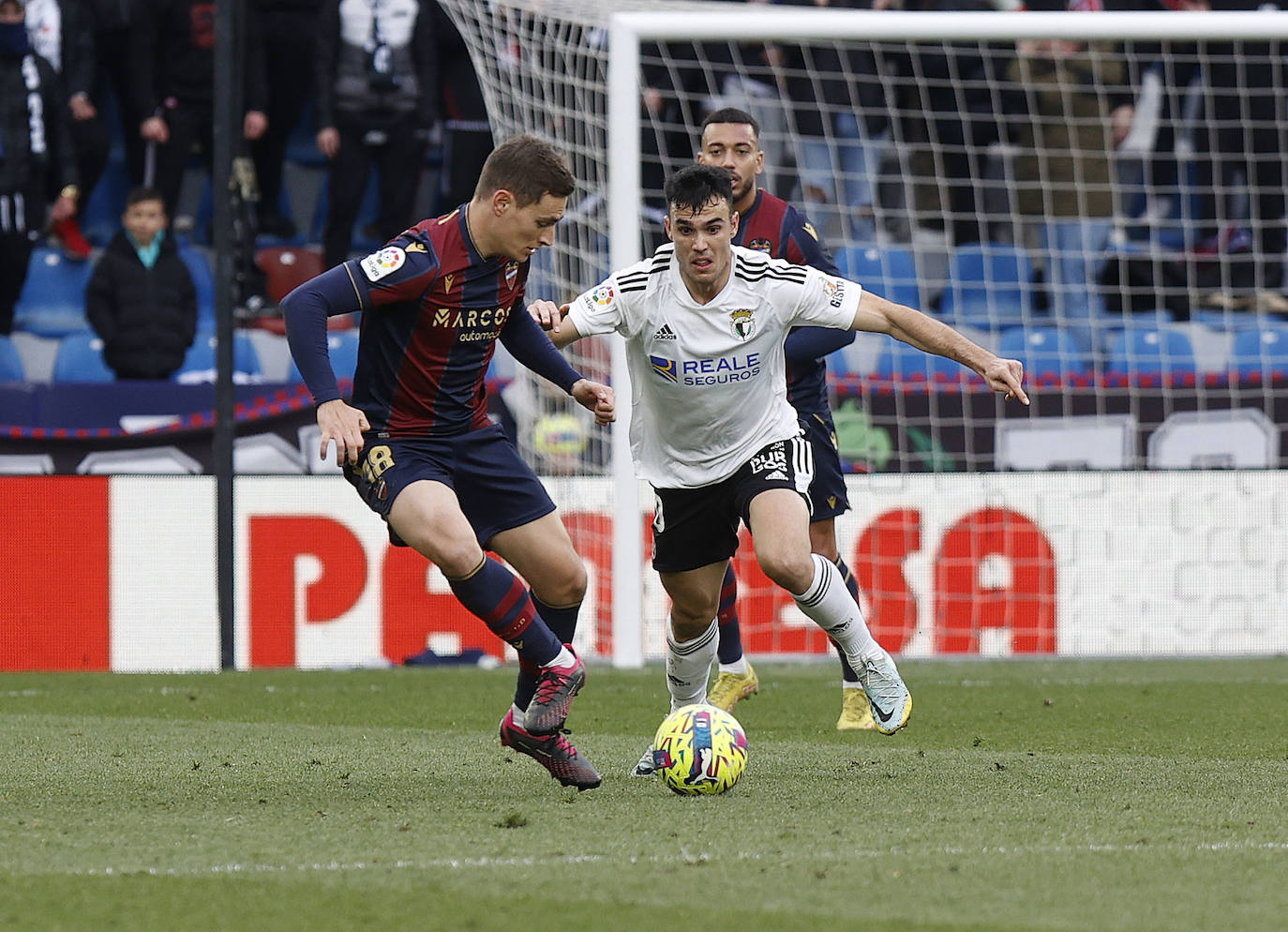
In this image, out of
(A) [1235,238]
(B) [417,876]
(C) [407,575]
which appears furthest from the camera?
(A) [1235,238]

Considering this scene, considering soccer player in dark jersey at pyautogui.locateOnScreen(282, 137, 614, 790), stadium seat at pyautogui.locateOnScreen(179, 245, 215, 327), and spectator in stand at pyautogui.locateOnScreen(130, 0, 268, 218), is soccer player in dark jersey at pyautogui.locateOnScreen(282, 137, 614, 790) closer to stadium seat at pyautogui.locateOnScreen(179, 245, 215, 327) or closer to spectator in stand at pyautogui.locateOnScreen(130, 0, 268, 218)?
stadium seat at pyautogui.locateOnScreen(179, 245, 215, 327)

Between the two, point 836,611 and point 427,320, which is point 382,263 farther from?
point 836,611

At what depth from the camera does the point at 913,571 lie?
36.2ft

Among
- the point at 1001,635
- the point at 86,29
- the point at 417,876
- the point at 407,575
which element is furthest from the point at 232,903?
the point at 86,29

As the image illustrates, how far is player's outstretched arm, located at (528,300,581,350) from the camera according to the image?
6.09 m

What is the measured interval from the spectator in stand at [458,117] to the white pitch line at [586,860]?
10.1m

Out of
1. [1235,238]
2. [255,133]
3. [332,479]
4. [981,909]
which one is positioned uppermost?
[255,133]

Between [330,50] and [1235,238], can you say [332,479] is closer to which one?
[330,50]

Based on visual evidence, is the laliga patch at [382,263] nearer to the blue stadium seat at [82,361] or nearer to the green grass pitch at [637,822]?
the green grass pitch at [637,822]

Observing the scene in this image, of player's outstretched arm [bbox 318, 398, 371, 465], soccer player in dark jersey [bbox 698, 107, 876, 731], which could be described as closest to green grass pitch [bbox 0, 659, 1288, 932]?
soccer player in dark jersey [bbox 698, 107, 876, 731]

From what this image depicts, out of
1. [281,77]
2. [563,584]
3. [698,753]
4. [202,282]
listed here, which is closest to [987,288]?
[281,77]

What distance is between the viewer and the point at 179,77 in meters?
13.8

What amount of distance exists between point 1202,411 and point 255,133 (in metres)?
6.99

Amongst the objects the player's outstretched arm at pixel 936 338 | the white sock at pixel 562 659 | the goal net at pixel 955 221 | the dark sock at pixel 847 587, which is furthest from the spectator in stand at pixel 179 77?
the white sock at pixel 562 659
